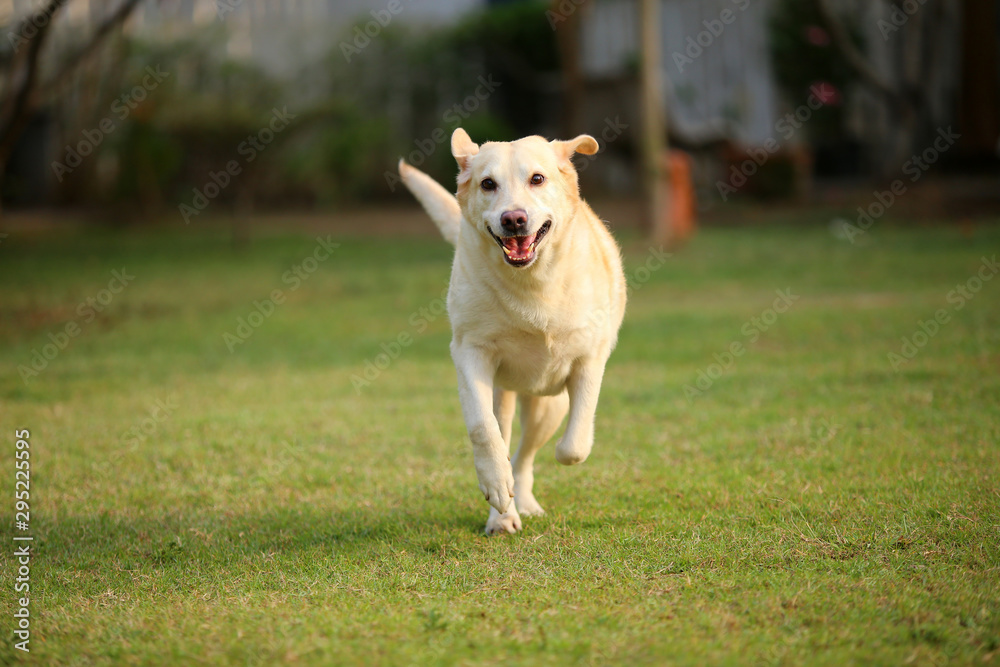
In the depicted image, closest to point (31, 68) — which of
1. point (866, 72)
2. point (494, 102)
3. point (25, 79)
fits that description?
point (25, 79)

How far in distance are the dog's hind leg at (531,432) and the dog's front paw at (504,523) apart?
0.77 ft

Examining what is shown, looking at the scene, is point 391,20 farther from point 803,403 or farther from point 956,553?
point 956,553

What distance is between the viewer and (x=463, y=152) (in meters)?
4.60

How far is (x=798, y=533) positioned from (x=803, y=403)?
259 centimetres

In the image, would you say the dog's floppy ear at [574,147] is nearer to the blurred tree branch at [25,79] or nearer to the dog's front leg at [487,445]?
the dog's front leg at [487,445]

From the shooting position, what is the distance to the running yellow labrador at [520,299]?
4.17 meters

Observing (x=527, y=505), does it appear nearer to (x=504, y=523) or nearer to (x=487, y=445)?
(x=504, y=523)

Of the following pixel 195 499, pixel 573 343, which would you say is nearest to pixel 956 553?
pixel 573 343

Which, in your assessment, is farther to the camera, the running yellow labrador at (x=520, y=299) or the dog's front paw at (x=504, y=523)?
the dog's front paw at (x=504, y=523)

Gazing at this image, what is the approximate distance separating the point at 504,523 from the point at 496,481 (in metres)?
0.43

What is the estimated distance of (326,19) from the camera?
2184 cm

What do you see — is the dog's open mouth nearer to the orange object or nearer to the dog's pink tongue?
the dog's pink tongue

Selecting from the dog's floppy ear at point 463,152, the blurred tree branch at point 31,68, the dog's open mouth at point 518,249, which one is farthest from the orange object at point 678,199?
the dog's open mouth at point 518,249

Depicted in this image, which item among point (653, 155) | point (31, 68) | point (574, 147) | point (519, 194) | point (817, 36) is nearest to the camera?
point (519, 194)
